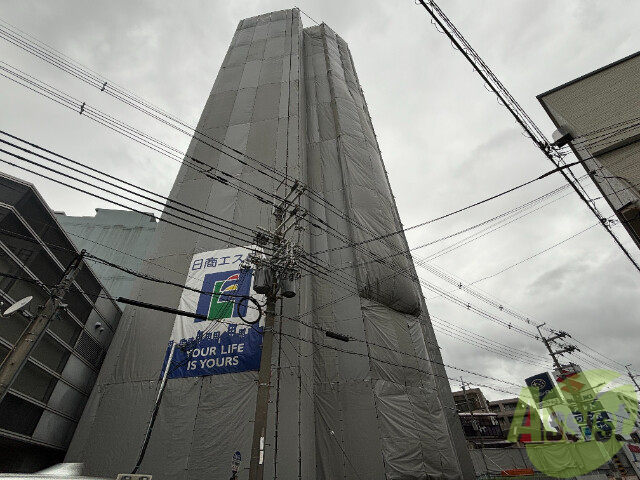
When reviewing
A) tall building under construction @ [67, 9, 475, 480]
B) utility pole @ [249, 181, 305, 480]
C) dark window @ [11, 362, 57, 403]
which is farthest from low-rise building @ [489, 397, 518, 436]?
dark window @ [11, 362, 57, 403]

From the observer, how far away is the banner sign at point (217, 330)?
11492mm

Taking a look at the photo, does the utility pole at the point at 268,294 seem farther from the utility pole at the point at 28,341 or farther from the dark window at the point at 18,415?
the dark window at the point at 18,415

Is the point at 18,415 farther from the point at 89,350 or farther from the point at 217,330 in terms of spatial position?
the point at 217,330

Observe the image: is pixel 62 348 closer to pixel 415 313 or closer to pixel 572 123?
pixel 415 313

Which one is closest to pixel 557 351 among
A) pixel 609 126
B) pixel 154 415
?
pixel 609 126

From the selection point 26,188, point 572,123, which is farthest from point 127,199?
point 572,123

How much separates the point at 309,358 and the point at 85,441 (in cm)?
829

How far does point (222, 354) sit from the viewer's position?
460 inches
